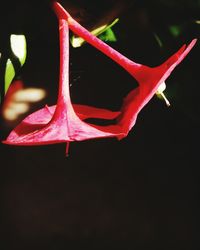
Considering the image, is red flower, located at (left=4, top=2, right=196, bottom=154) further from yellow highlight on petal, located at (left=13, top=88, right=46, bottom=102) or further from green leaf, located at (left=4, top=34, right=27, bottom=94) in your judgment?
yellow highlight on petal, located at (left=13, top=88, right=46, bottom=102)

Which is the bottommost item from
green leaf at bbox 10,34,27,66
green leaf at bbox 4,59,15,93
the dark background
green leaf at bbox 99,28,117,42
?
the dark background

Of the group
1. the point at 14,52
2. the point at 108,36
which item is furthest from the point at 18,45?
the point at 108,36

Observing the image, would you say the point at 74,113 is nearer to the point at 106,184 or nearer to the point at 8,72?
the point at 8,72

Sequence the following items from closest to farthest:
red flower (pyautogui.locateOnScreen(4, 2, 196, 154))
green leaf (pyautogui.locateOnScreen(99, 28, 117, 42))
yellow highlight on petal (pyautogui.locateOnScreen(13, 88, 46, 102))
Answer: red flower (pyautogui.locateOnScreen(4, 2, 196, 154)), green leaf (pyautogui.locateOnScreen(99, 28, 117, 42)), yellow highlight on petal (pyautogui.locateOnScreen(13, 88, 46, 102))

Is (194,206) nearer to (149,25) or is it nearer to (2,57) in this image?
(149,25)

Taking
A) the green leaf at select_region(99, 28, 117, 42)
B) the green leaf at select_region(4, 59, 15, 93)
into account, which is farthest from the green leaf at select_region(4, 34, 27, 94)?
the green leaf at select_region(99, 28, 117, 42)

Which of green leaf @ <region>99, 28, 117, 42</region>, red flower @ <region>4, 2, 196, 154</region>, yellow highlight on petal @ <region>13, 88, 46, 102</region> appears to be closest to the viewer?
red flower @ <region>4, 2, 196, 154</region>

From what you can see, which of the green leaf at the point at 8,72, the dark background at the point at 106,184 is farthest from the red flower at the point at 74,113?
the dark background at the point at 106,184

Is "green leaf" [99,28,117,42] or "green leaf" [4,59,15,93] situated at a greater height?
"green leaf" [99,28,117,42]

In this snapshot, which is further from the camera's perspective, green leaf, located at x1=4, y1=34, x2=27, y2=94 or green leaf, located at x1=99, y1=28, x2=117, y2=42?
green leaf, located at x1=99, y1=28, x2=117, y2=42
